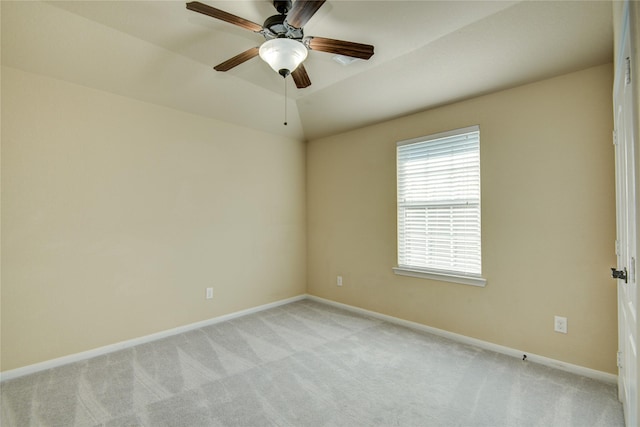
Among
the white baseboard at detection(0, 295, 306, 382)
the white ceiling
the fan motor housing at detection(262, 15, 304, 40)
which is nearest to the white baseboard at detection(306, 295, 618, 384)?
the white baseboard at detection(0, 295, 306, 382)

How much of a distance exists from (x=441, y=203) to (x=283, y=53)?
2.15 m

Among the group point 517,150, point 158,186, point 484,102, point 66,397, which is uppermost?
point 484,102

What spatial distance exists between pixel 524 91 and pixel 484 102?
32 cm

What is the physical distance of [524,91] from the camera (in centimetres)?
259

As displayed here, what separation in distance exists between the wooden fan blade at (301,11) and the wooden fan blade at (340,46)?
180 millimetres

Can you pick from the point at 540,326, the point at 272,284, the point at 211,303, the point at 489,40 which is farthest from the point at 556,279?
the point at 211,303

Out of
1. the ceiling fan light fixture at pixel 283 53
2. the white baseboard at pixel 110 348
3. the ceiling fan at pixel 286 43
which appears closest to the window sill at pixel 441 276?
the white baseboard at pixel 110 348

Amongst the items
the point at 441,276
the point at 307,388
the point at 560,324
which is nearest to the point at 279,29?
the point at 307,388

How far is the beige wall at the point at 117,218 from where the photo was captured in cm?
238

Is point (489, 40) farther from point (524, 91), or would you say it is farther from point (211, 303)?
point (211, 303)

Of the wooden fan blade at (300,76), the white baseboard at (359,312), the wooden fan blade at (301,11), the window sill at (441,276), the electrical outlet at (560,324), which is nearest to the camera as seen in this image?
the wooden fan blade at (301,11)

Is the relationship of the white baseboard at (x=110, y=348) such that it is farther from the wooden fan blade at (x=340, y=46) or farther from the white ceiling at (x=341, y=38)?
the wooden fan blade at (x=340, y=46)

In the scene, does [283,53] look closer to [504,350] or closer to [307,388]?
[307,388]

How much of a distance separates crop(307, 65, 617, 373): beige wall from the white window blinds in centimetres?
10
